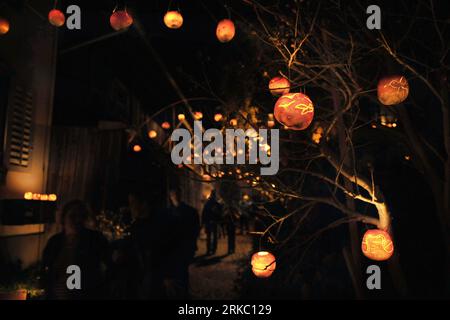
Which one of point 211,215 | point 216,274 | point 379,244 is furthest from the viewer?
point 211,215

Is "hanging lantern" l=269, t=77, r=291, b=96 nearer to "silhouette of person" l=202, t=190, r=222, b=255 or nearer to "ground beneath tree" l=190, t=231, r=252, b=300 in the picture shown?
"ground beneath tree" l=190, t=231, r=252, b=300

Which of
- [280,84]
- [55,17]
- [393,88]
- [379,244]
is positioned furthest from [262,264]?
[55,17]

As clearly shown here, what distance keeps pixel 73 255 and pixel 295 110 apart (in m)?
3.48

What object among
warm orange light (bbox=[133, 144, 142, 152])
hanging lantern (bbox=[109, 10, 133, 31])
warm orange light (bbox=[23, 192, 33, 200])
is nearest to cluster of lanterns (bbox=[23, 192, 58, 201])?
warm orange light (bbox=[23, 192, 33, 200])

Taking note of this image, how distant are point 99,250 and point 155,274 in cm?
118

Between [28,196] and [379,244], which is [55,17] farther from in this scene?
[379,244]

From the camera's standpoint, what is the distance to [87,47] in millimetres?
11594

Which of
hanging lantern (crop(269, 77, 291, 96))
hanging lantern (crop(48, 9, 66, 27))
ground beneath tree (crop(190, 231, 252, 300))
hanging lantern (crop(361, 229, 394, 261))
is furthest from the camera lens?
ground beneath tree (crop(190, 231, 252, 300))

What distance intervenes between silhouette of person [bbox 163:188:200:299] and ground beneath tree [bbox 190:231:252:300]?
1.93 meters

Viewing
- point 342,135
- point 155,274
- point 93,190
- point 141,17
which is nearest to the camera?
point 342,135

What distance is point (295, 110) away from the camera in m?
3.59

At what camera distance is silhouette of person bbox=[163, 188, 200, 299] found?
5.76m
